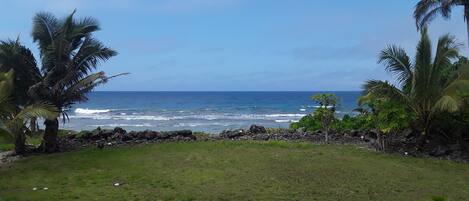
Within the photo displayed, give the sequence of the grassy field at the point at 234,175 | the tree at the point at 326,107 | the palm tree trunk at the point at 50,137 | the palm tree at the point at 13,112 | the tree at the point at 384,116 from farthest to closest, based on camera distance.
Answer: the tree at the point at 326,107 < the palm tree trunk at the point at 50,137 < the tree at the point at 384,116 < the palm tree at the point at 13,112 < the grassy field at the point at 234,175

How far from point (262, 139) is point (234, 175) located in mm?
5705

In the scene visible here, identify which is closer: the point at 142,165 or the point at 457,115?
the point at 142,165

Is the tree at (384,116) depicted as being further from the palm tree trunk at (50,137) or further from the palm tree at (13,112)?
the palm tree trunk at (50,137)

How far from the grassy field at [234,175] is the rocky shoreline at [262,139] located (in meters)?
0.98

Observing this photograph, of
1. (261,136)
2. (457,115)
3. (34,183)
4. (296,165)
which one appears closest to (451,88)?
(457,115)

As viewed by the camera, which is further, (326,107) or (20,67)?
(326,107)

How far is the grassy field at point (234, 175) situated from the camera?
30.9 ft

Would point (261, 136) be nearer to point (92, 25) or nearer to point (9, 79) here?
point (92, 25)

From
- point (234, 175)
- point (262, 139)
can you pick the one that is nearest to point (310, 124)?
point (262, 139)

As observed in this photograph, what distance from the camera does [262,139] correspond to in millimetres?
16625

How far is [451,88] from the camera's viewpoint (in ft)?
44.9

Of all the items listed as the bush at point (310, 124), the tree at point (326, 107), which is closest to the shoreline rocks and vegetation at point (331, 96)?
the tree at point (326, 107)

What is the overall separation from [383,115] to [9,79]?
9.10 meters

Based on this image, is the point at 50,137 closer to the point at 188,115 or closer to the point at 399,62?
the point at 399,62
